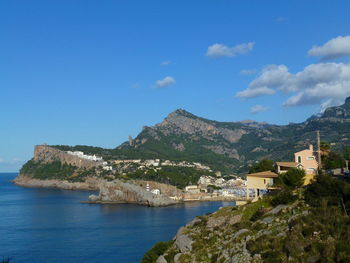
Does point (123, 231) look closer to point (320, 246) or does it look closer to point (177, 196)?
point (320, 246)

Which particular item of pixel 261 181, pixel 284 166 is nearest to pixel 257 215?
pixel 261 181

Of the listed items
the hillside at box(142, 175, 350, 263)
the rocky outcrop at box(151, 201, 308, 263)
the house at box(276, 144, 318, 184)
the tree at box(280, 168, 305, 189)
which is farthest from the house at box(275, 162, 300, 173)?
the rocky outcrop at box(151, 201, 308, 263)

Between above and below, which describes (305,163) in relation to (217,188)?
above

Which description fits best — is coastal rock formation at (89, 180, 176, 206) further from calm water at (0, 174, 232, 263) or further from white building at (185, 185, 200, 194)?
white building at (185, 185, 200, 194)

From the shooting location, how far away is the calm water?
5897 cm

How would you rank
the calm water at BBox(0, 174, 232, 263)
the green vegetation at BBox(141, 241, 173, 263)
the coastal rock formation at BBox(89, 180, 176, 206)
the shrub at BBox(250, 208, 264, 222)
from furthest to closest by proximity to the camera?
the coastal rock formation at BBox(89, 180, 176, 206) → the calm water at BBox(0, 174, 232, 263) → the green vegetation at BBox(141, 241, 173, 263) → the shrub at BBox(250, 208, 264, 222)

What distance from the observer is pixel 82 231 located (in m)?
77.2

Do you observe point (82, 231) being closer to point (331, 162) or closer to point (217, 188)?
point (331, 162)

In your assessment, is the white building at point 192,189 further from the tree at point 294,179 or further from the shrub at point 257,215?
the shrub at point 257,215

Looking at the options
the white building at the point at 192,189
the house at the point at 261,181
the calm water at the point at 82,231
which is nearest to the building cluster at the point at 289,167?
the house at the point at 261,181

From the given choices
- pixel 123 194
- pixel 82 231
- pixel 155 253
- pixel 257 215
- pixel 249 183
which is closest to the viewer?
pixel 257 215

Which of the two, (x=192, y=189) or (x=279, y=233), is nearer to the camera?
(x=279, y=233)

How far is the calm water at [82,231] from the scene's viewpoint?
193ft

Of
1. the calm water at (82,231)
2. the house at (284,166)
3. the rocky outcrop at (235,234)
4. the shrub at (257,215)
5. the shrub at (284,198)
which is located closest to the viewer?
the rocky outcrop at (235,234)
